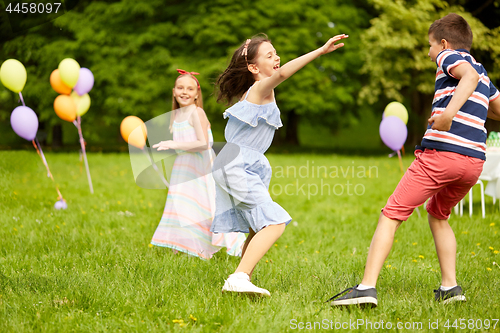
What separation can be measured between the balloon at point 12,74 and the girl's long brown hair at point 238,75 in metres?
4.01

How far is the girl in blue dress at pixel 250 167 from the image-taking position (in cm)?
286

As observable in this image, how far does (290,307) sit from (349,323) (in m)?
0.38

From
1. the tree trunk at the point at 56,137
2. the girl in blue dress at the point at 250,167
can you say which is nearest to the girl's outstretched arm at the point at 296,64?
the girl in blue dress at the point at 250,167

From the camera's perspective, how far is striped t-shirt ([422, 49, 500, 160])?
2.70 metres

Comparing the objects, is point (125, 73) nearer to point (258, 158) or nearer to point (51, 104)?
point (51, 104)

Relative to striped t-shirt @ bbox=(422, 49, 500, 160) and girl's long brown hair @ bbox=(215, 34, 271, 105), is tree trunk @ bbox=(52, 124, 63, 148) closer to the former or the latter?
girl's long brown hair @ bbox=(215, 34, 271, 105)

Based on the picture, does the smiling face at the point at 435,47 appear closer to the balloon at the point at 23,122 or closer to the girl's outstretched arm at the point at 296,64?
the girl's outstretched arm at the point at 296,64

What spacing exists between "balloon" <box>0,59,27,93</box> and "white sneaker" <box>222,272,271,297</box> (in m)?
4.81

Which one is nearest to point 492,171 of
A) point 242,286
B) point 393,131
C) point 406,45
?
point 393,131

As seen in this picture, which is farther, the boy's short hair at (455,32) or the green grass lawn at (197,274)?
the boy's short hair at (455,32)

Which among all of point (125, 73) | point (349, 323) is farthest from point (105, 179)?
point (125, 73)

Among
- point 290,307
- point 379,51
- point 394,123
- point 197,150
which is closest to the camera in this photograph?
point 290,307

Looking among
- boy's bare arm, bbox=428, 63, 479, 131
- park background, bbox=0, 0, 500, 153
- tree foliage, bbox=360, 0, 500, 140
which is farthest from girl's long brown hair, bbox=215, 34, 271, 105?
→ park background, bbox=0, 0, 500, 153

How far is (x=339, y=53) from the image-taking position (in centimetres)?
1923
